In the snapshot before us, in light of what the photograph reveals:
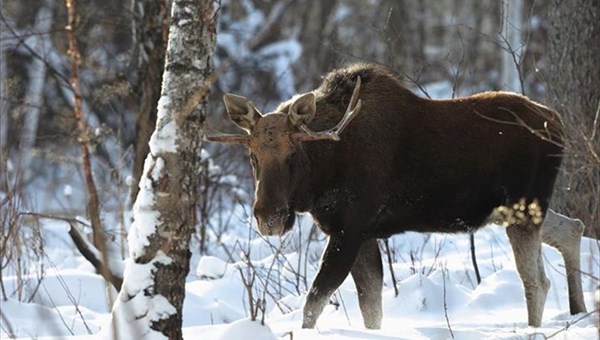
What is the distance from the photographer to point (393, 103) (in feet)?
24.2

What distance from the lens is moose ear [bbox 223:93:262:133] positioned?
684 cm

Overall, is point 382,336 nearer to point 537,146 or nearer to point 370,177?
point 370,177

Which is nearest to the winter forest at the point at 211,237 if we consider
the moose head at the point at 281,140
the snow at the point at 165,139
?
the snow at the point at 165,139

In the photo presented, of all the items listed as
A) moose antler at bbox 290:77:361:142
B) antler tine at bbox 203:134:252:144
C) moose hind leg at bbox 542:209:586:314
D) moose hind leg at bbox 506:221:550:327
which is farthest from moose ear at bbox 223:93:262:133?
moose hind leg at bbox 542:209:586:314

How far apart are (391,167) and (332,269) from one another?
78 centimetres

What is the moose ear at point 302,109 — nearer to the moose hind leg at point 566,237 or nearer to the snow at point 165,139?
the snow at point 165,139

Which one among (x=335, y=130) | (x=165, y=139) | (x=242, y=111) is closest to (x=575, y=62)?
(x=335, y=130)

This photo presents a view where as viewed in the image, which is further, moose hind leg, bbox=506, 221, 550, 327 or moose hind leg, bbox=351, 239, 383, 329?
moose hind leg, bbox=506, 221, 550, 327

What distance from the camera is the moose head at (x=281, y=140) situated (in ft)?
21.7

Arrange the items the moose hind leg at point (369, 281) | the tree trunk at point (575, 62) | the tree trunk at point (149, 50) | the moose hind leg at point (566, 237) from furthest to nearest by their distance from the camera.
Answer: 1. the tree trunk at point (149, 50)
2. the tree trunk at point (575, 62)
3. the moose hind leg at point (566, 237)
4. the moose hind leg at point (369, 281)

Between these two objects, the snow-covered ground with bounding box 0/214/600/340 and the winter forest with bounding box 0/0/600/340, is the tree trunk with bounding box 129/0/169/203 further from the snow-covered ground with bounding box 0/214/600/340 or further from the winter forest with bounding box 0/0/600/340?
the snow-covered ground with bounding box 0/214/600/340

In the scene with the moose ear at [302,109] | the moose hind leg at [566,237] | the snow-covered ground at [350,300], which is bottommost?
the snow-covered ground at [350,300]

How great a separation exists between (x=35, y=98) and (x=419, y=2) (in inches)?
565

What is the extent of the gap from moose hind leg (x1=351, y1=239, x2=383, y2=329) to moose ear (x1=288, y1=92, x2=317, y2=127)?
1055 millimetres
